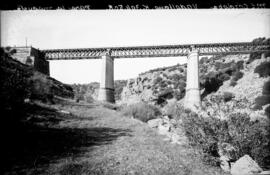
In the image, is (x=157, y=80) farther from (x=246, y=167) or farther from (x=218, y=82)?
(x=246, y=167)

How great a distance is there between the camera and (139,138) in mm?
7824

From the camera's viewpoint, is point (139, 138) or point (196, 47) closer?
point (139, 138)

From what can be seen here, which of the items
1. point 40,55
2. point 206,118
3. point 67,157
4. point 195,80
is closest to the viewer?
point 67,157

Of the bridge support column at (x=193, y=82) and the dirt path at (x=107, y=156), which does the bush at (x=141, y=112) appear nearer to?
the dirt path at (x=107, y=156)

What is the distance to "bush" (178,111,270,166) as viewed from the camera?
498cm

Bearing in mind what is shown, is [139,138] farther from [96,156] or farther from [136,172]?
[136,172]

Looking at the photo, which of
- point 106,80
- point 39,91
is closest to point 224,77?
point 106,80

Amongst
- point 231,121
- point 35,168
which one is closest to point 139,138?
point 231,121

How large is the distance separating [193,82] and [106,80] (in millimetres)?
14331

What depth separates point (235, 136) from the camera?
5066mm

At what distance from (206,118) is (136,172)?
2.69m

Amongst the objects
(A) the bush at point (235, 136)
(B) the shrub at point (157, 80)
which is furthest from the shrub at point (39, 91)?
(B) the shrub at point (157, 80)

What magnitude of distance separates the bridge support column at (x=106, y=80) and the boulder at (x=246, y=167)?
2742 cm

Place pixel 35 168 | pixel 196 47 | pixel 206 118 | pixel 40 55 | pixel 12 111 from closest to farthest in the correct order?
pixel 35 168
pixel 206 118
pixel 12 111
pixel 196 47
pixel 40 55
